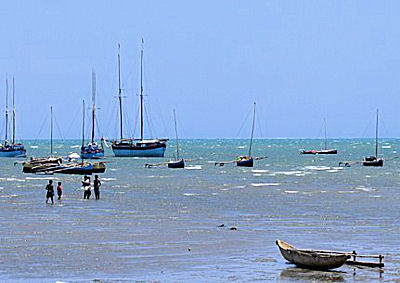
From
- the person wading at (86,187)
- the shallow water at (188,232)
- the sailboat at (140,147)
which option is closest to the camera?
the shallow water at (188,232)

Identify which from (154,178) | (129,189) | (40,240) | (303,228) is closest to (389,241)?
(303,228)

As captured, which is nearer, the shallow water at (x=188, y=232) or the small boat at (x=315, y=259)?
the small boat at (x=315, y=259)

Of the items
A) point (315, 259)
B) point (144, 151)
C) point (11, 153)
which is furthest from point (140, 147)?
point (315, 259)

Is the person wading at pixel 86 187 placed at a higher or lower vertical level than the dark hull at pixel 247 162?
higher

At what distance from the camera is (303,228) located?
42250mm

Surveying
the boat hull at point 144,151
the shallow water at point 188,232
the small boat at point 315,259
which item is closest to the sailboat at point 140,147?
the boat hull at point 144,151

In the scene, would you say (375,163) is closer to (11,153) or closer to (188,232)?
(11,153)

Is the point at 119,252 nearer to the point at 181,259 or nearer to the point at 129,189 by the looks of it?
the point at 181,259

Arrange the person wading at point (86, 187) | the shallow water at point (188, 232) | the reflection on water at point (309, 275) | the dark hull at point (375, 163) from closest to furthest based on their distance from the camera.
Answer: the reflection on water at point (309, 275) → the shallow water at point (188, 232) → the person wading at point (86, 187) → the dark hull at point (375, 163)

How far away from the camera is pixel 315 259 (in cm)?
2892

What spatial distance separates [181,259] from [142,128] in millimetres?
131801

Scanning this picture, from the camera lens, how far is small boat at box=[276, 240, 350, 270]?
2855cm

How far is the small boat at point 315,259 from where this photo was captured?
1124 inches

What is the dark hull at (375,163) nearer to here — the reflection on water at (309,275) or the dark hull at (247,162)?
the dark hull at (247,162)
